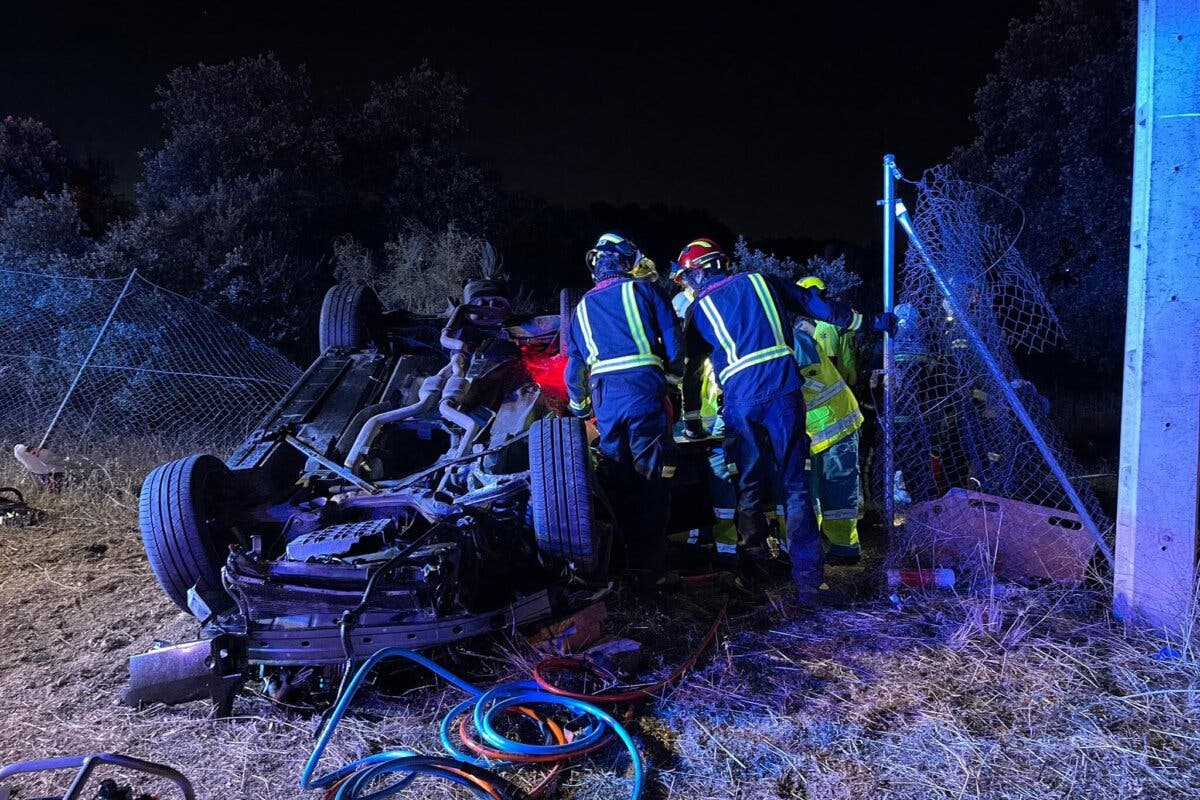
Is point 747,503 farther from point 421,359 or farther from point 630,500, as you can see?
point 421,359

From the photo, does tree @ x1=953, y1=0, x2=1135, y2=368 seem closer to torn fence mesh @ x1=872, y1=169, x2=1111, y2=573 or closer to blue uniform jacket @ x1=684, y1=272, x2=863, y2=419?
torn fence mesh @ x1=872, y1=169, x2=1111, y2=573

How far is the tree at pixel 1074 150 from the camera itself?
→ 10.4 metres

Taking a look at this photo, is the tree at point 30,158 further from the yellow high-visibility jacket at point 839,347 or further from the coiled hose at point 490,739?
the coiled hose at point 490,739

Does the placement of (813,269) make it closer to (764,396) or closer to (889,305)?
(889,305)

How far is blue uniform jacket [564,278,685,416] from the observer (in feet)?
14.5

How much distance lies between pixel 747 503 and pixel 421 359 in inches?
94.3

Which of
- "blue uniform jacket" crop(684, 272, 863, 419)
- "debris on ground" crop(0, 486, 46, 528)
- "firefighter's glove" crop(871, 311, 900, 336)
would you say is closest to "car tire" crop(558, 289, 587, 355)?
"blue uniform jacket" crop(684, 272, 863, 419)

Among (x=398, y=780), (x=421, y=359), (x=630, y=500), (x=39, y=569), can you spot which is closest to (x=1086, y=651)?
(x=630, y=500)

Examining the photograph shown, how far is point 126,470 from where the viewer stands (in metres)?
7.05

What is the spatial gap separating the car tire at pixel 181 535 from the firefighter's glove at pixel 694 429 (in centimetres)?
280

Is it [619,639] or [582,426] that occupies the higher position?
[582,426]

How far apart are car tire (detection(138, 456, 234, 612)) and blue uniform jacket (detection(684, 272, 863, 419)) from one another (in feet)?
9.18

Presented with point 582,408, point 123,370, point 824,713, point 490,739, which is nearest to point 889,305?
point 582,408

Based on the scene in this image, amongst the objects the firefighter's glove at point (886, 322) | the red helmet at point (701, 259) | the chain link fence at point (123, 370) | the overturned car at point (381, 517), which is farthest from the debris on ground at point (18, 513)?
the firefighter's glove at point (886, 322)
